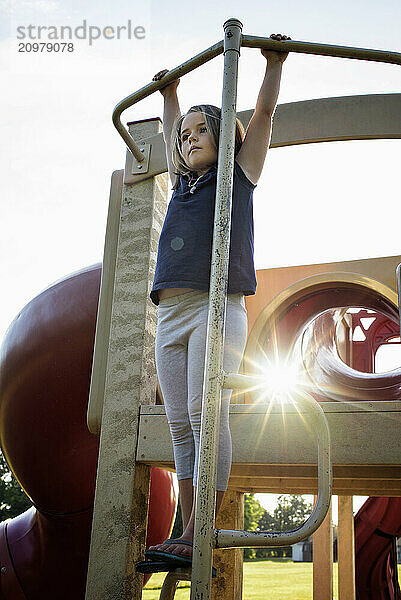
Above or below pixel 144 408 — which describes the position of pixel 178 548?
below

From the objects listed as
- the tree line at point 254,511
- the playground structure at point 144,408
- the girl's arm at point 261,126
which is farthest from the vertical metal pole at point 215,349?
the tree line at point 254,511

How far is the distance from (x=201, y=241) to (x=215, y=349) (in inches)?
29.0

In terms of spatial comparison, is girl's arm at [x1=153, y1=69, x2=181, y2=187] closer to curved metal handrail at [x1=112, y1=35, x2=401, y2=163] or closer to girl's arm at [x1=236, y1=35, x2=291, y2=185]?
girl's arm at [x1=236, y1=35, x2=291, y2=185]

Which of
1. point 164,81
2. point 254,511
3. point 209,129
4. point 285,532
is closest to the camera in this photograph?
point 285,532

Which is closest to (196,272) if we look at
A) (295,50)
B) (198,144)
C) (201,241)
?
(201,241)

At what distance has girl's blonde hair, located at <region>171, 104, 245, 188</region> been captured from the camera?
1887 mm

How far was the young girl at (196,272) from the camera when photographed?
1.73 m

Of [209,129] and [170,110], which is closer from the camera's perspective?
[209,129]

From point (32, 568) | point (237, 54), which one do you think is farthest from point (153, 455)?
point (32, 568)

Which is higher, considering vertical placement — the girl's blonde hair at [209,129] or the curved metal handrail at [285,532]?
the girl's blonde hair at [209,129]

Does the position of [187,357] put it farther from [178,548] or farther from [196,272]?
[178,548]

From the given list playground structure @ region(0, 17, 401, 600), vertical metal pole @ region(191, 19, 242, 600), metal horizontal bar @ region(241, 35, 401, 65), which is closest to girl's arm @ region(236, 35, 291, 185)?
metal horizontal bar @ region(241, 35, 401, 65)

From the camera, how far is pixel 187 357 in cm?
183

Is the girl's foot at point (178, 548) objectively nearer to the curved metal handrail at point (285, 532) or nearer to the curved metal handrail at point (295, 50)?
the curved metal handrail at point (285, 532)
